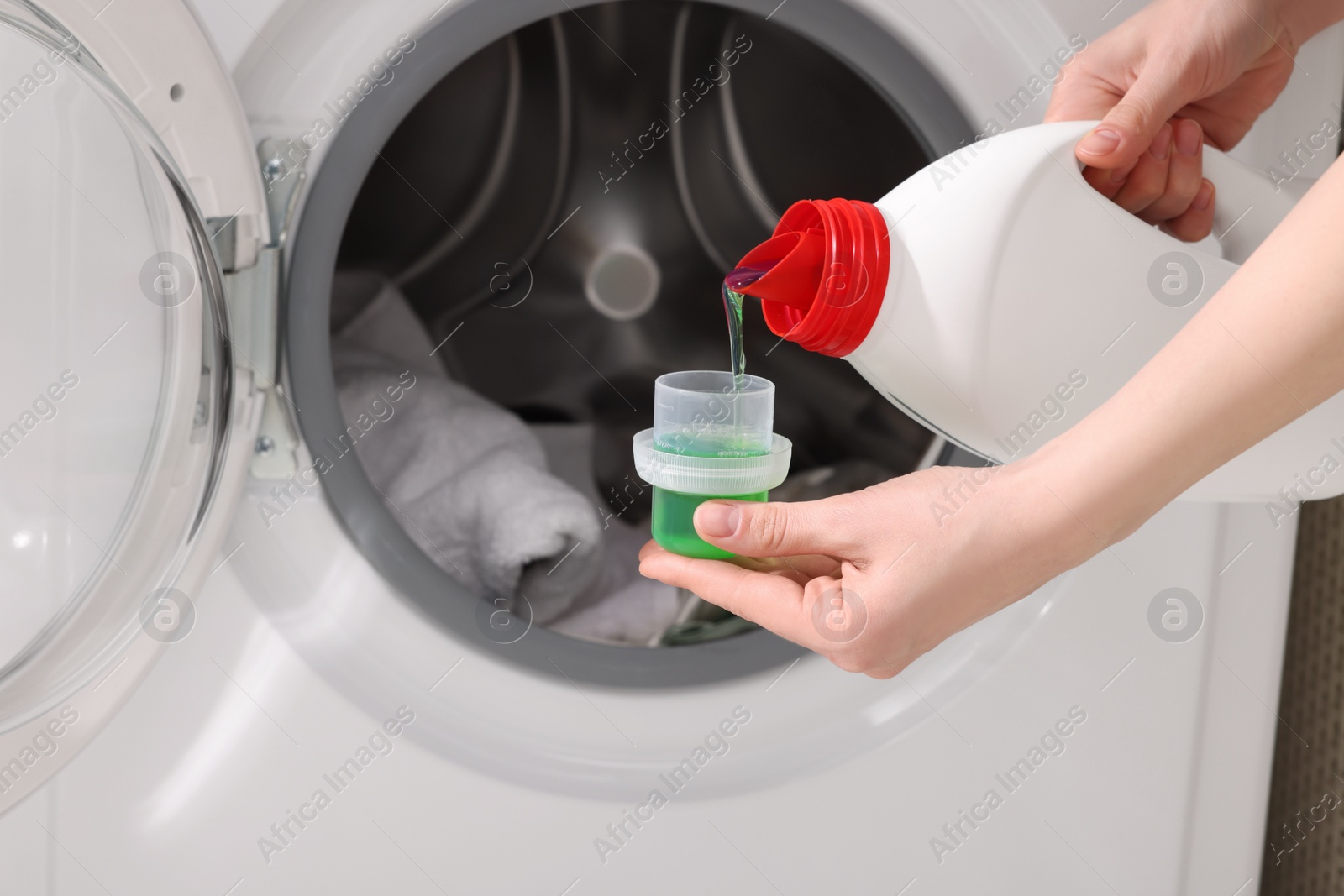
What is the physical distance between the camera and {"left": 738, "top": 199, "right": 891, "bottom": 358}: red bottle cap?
48 cm

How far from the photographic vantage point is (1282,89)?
0.64 meters

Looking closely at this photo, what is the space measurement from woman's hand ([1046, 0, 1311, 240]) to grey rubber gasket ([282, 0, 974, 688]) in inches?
3.5

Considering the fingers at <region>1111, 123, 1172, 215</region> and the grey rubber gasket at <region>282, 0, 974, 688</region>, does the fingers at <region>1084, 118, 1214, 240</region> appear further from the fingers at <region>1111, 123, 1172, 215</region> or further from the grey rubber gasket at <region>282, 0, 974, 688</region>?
the grey rubber gasket at <region>282, 0, 974, 688</region>

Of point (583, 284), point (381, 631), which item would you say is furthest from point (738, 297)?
point (583, 284)

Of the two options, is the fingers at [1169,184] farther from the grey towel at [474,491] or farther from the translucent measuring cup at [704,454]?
the grey towel at [474,491]

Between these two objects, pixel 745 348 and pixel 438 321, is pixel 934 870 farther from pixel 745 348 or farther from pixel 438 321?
pixel 438 321

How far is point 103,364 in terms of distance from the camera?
550mm

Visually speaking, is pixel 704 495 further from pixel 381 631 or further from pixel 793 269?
pixel 381 631

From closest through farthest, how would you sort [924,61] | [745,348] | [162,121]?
[162,121]
[924,61]
[745,348]

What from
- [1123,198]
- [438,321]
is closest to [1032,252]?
[1123,198]

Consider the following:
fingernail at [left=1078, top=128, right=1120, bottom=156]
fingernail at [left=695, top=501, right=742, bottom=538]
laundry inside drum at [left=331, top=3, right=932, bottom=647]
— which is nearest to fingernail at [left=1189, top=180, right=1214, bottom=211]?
fingernail at [left=1078, top=128, right=1120, bottom=156]

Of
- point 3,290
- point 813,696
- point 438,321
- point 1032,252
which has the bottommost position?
point 813,696

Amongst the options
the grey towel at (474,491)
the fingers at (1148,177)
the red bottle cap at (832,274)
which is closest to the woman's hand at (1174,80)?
the fingers at (1148,177)

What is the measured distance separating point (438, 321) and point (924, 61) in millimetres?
573
